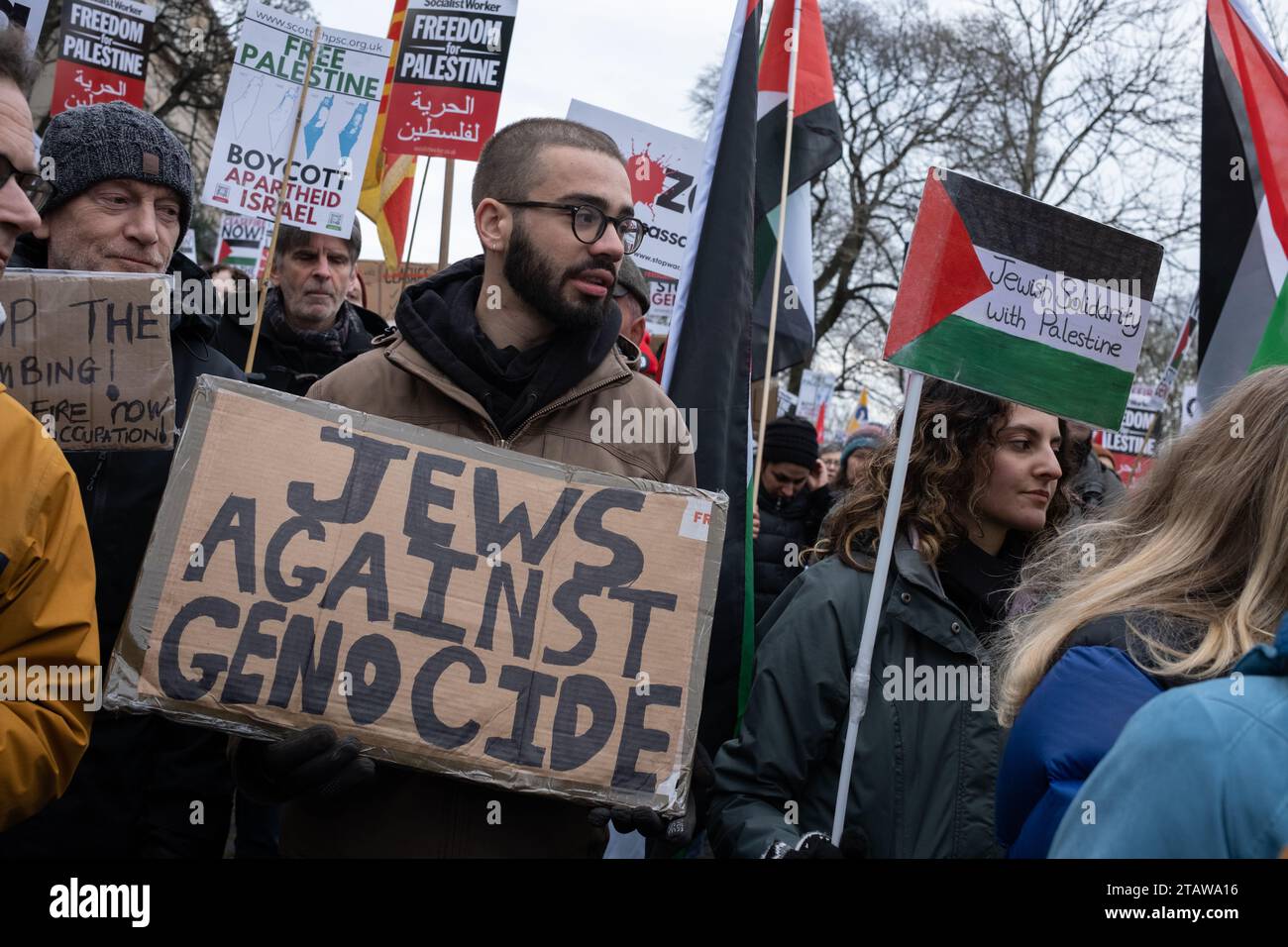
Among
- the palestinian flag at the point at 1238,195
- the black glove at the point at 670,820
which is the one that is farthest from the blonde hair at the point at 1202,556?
the palestinian flag at the point at 1238,195

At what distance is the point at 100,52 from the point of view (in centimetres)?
733

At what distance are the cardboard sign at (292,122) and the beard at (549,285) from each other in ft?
8.08

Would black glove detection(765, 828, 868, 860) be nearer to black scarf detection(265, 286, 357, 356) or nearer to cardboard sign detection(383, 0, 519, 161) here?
black scarf detection(265, 286, 357, 356)

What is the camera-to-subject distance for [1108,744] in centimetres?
175

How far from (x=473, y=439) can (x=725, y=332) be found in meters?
1.49

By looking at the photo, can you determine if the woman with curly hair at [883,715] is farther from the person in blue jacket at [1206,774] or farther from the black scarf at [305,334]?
the black scarf at [305,334]

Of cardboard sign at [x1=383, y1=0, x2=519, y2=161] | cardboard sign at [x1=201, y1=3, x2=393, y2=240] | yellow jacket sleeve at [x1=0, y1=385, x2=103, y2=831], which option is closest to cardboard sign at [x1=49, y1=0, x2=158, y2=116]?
cardboard sign at [x1=383, y1=0, x2=519, y2=161]

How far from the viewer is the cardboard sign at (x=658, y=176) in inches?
255

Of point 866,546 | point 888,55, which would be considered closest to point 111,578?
point 866,546

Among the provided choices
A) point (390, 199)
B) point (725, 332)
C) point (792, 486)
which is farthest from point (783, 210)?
point (390, 199)

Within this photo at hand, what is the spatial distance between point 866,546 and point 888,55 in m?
27.0

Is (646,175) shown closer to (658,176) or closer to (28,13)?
(658,176)

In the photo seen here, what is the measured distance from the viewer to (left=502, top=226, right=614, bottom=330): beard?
9.30 feet

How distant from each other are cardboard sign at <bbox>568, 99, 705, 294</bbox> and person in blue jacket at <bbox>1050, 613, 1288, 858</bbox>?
5.21 metres
